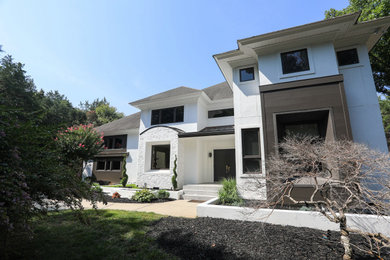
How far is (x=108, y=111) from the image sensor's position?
38.5 meters

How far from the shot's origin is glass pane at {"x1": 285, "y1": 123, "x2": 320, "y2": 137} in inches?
307

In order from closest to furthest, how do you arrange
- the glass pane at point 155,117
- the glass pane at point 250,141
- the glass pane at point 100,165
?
1. the glass pane at point 250,141
2. the glass pane at point 155,117
3. the glass pane at point 100,165

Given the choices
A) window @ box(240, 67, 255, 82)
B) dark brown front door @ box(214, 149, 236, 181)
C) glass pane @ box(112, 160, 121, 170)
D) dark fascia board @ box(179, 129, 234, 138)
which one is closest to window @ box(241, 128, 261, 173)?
dark fascia board @ box(179, 129, 234, 138)

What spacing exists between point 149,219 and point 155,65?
28.5 ft

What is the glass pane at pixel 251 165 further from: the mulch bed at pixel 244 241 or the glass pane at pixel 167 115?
the glass pane at pixel 167 115

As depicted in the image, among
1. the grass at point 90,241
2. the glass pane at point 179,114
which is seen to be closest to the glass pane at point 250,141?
the grass at point 90,241

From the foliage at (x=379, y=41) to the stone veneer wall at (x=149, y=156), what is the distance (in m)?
13.7

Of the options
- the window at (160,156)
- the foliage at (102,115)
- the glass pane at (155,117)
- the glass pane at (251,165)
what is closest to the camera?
the glass pane at (251,165)

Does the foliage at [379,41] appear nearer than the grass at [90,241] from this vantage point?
No

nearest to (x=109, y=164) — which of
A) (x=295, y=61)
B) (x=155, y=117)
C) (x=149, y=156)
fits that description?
(x=149, y=156)

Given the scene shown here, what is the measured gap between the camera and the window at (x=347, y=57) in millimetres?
7406

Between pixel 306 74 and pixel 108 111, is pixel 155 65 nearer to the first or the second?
pixel 306 74

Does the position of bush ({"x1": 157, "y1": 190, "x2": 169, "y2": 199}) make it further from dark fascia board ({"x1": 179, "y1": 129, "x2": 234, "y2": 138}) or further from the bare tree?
the bare tree

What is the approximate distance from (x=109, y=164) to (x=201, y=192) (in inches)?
404
